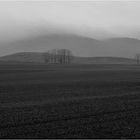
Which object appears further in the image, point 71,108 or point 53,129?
point 71,108

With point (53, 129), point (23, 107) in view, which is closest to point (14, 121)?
point (53, 129)

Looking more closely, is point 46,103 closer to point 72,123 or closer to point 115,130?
point 72,123

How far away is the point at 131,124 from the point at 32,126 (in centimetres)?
582

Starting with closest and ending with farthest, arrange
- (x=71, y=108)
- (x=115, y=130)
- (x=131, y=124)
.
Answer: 1. (x=115, y=130)
2. (x=131, y=124)
3. (x=71, y=108)

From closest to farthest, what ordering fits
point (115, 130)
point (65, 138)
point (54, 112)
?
point (65, 138) → point (115, 130) → point (54, 112)

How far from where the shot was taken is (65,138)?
A: 1191 centimetres

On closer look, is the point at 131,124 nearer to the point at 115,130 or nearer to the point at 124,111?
the point at 115,130

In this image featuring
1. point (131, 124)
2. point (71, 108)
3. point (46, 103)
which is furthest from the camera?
point (46, 103)

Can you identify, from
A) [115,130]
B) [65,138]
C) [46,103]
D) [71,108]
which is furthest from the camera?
[46,103]

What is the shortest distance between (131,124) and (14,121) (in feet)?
23.4

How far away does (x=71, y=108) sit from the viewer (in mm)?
18500

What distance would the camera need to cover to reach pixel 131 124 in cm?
1412

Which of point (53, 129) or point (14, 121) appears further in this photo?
point (14, 121)

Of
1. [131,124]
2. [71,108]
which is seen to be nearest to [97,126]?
[131,124]
